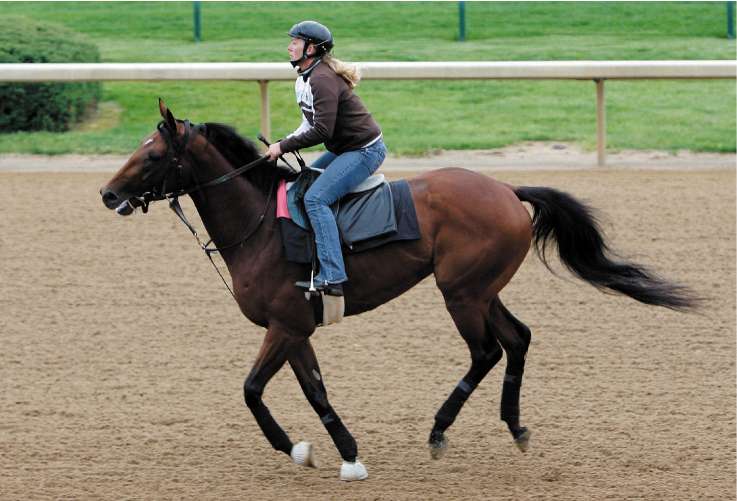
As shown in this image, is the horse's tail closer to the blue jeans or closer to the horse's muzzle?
the blue jeans

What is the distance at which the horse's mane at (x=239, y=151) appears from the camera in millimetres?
6512

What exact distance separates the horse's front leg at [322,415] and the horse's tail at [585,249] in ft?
4.71

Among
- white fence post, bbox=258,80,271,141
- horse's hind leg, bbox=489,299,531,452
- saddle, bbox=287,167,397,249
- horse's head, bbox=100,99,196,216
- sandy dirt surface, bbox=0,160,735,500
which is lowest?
sandy dirt surface, bbox=0,160,735,500

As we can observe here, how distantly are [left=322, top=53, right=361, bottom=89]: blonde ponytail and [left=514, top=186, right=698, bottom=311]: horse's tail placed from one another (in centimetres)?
110

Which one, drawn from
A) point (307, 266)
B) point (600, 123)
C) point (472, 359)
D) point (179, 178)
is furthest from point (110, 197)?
point (600, 123)

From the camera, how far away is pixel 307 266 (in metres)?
6.40

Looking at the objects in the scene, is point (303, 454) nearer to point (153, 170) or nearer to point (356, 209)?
point (356, 209)

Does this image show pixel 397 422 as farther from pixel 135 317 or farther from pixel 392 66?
pixel 392 66

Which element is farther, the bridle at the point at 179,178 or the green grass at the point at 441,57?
the green grass at the point at 441,57

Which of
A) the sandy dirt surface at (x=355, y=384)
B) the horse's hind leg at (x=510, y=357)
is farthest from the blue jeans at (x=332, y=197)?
the sandy dirt surface at (x=355, y=384)

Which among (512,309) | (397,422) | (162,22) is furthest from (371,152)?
(162,22)

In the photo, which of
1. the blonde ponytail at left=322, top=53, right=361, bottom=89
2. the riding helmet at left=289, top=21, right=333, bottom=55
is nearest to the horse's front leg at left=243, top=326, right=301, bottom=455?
the blonde ponytail at left=322, top=53, right=361, bottom=89

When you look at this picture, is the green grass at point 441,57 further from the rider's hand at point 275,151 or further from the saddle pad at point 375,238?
the rider's hand at point 275,151

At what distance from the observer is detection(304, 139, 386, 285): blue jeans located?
6.30 meters
